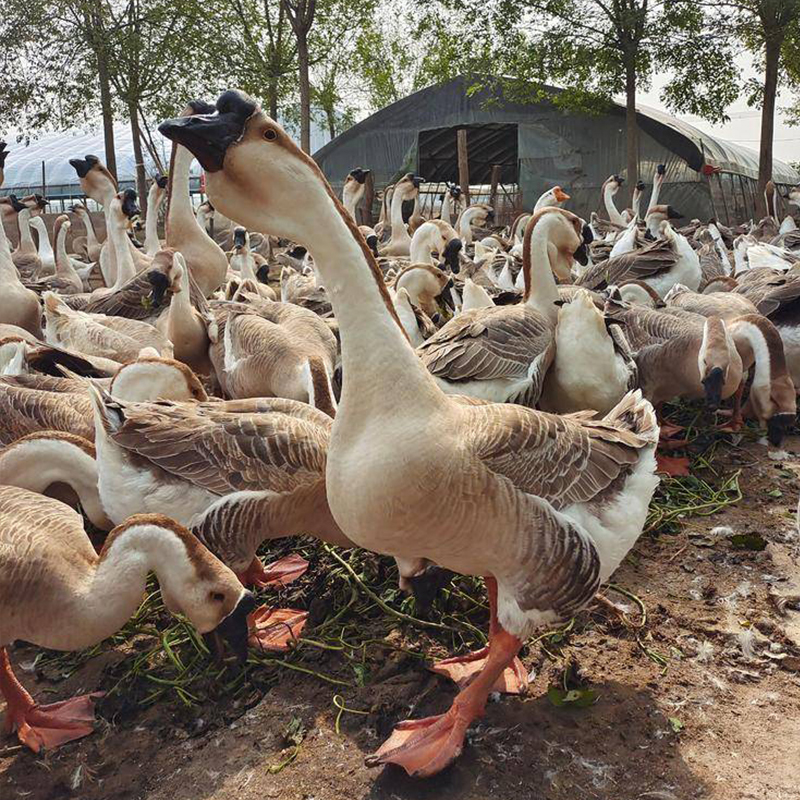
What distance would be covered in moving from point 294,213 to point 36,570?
1996 millimetres

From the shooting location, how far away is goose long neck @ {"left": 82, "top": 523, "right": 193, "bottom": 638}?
324 cm

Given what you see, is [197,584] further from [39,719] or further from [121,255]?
[121,255]

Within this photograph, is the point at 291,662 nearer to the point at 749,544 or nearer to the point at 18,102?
the point at 749,544

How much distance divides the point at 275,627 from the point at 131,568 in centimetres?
100

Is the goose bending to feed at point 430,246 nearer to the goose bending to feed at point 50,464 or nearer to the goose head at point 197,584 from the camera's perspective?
the goose bending to feed at point 50,464

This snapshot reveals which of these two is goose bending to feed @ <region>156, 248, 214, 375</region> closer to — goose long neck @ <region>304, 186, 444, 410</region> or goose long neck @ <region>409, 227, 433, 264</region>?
goose long neck @ <region>409, 227, 433, 264</region>

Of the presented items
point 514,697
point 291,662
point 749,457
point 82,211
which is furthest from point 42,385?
point 82,211

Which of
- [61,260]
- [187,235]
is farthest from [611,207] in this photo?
[187,235]

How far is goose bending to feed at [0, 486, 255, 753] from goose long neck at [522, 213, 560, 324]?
3867 mm

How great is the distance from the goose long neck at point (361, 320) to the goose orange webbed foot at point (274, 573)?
2083 millimetres

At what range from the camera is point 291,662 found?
3668 mm

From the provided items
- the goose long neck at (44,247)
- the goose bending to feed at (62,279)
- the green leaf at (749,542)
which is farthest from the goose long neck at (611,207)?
the green leaf at (749,542)

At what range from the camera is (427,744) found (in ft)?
9.55

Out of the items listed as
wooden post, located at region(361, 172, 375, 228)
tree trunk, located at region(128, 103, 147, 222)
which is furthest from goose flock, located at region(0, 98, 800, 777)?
wooden post, located at region(361, 172, 375, 228)
